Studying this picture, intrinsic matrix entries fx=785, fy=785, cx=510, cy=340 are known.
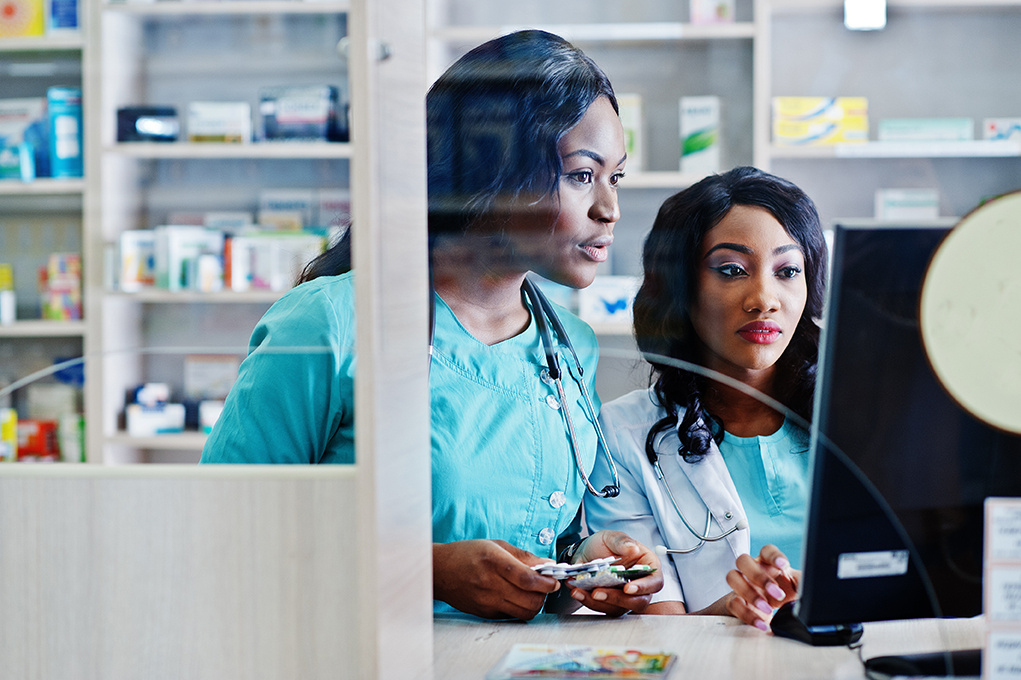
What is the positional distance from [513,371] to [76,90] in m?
0.60

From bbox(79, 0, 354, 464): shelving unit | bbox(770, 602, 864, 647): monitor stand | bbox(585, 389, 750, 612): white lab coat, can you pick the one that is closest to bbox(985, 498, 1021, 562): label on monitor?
bbox(770, 602, 864, 647): monitor stand

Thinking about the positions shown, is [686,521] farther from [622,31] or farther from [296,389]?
[622,31]

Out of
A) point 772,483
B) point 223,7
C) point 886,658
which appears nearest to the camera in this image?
point 886,658

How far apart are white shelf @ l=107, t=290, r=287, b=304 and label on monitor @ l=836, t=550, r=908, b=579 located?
0.68 meters

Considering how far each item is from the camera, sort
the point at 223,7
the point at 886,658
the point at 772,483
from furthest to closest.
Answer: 1. the point at 772,483
2. the point at 223,7
3. the point at 886,658

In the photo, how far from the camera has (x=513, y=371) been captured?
1.05 metres

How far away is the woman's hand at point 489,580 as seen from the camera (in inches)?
37.0

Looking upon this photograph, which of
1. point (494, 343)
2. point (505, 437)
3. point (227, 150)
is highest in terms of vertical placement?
point (227, 150)

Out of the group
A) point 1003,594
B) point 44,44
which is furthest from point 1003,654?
point 44,44

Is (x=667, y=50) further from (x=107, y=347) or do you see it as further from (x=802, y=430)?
(x=107, y=347)

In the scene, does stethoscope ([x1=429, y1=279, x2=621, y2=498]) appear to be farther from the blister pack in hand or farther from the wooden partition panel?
the wooden partition panel

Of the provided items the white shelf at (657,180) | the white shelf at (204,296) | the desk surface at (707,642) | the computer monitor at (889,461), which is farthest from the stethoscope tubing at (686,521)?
the white shelf at (204,296)

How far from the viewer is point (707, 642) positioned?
89 centimetres

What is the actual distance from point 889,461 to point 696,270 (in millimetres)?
311
